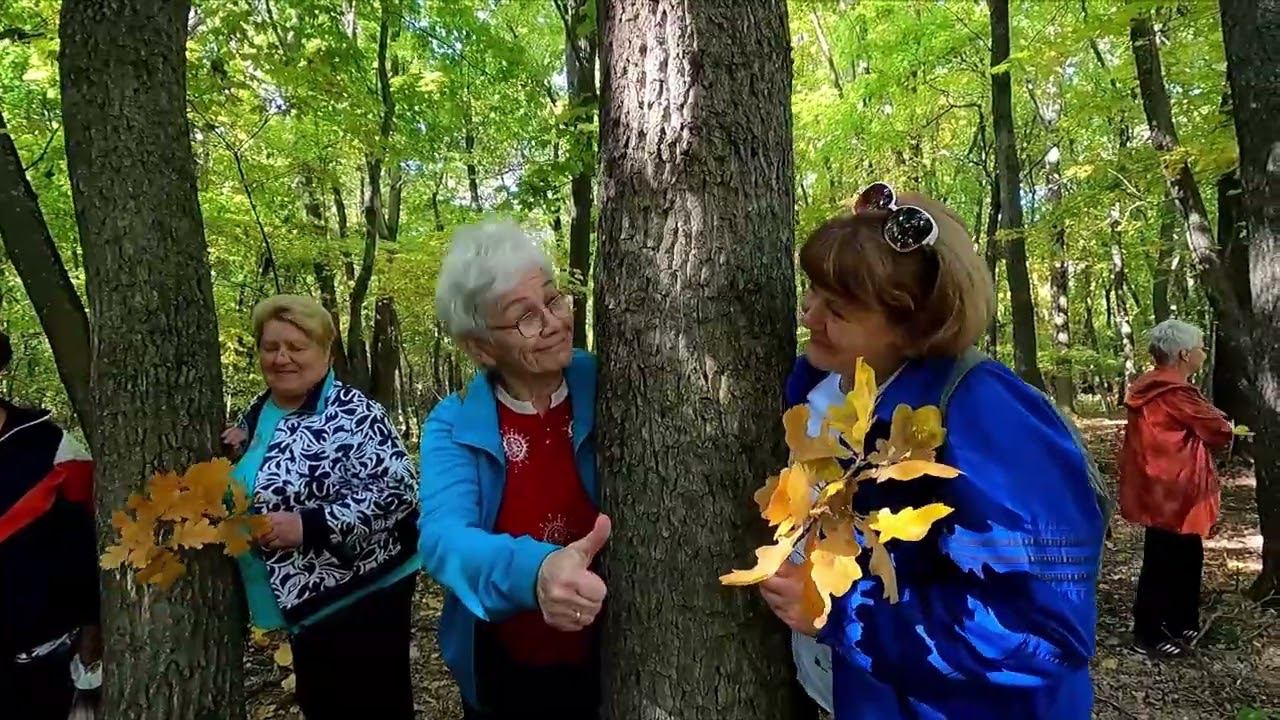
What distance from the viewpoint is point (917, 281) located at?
1.22 metres

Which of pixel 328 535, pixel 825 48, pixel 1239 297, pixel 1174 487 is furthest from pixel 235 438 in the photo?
pixel 825 48

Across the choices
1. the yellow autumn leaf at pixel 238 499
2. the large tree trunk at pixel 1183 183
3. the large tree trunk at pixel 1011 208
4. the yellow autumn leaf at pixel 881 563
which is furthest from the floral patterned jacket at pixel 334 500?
the large tree trunk at pixel 1011 208

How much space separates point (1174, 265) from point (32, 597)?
1872 cm

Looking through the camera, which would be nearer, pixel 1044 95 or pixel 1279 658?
pixel 1279 658

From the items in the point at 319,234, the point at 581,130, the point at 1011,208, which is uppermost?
the point at 581,130

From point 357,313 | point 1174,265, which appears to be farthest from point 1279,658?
point 1174,265

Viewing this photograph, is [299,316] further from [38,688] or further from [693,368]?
[693,368]

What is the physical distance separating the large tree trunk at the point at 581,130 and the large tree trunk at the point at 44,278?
297 centimetres

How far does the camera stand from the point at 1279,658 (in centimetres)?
426

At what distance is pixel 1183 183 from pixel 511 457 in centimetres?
837

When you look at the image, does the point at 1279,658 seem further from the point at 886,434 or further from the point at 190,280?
the point at 190,280

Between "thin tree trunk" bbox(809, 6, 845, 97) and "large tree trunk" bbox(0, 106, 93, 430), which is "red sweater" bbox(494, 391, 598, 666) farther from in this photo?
"thin tree trunk" bbox(809, 6, 845, 97)

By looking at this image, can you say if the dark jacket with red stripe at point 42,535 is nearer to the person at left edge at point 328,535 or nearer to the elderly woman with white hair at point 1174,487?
the person at left edge at point 328,535

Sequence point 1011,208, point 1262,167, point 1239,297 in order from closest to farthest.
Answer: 1. point 1262,167
2. point 1239,297
3. point 1011,208
